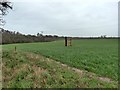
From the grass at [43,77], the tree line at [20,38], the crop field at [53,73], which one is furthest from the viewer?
the tree line at [20,38]

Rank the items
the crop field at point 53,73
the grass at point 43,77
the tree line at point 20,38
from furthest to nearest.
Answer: the tree line at point 20,38, the crop field at point 53,73, the grass at point 43,77

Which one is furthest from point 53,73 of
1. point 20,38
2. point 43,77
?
point 20,38

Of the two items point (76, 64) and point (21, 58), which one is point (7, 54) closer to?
point (21, 58)

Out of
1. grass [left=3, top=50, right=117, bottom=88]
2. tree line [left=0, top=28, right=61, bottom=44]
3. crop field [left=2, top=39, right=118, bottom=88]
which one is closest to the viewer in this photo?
grass [left=3, top=50, right=117, bottom=88]

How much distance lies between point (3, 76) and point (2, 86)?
6.25ft

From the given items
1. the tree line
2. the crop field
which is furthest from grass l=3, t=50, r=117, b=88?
the tree line

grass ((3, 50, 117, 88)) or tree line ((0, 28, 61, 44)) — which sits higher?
tree line ((0, 28, 61, 44))

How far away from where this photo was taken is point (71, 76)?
1683cm

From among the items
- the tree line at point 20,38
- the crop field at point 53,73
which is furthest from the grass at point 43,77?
the tree line at point 20,38

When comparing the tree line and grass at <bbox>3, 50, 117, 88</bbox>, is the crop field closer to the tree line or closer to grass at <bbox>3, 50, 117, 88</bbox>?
grass at <bbox>3, 50, 117, 88</bbox>

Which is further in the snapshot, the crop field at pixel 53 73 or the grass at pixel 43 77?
the crop field at pixel 53 73

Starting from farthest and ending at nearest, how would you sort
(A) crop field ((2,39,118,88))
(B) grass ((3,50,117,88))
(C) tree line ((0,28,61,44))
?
(C) tree line ((0,28,61,44)) < (A) crop field ((2,39,118,88)) < (B) grass ((3,50,117,88))

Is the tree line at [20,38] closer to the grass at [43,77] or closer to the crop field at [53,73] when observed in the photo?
the crop field at [53,73]

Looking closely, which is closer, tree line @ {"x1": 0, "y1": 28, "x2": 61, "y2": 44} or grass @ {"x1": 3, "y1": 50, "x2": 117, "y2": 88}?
grass @ {"x1": 3, "y1": 50, "x2": 117, "y2": 88}
